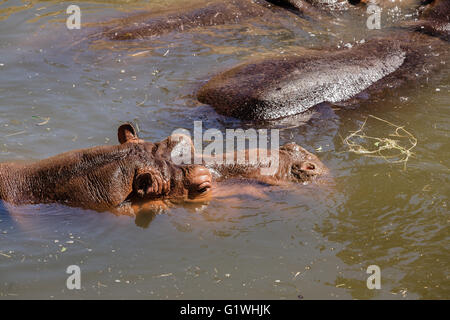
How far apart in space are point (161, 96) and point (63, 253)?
12.1 feet

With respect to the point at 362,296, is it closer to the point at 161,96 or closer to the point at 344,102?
the point at 344,102

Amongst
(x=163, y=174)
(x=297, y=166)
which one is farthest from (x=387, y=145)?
(x=163, y=174)

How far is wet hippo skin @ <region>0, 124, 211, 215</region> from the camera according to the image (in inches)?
212

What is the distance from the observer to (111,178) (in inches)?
212

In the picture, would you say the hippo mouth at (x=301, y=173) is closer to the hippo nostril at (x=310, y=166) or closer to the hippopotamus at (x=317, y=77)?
the hippo nostril at (x=310, y=166)

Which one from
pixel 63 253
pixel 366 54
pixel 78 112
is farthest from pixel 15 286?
pixel 366 54

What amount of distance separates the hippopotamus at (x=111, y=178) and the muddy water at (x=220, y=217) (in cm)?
15

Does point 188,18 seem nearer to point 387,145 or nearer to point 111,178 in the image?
point 387,145

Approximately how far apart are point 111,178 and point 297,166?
1.88 meters

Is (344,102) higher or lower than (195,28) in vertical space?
lower

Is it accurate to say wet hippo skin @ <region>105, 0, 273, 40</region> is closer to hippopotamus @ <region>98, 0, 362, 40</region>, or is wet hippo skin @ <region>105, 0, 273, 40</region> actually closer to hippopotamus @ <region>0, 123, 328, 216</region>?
hippopotamus @ <region>98, 0, 362, 40</region>

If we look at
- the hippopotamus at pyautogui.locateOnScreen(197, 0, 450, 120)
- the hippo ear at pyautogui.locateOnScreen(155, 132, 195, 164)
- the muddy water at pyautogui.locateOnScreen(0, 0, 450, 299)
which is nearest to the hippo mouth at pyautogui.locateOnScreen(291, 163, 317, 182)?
the muddy water at pyautogui.locateOnScreen(0, 0, 450, 299)
